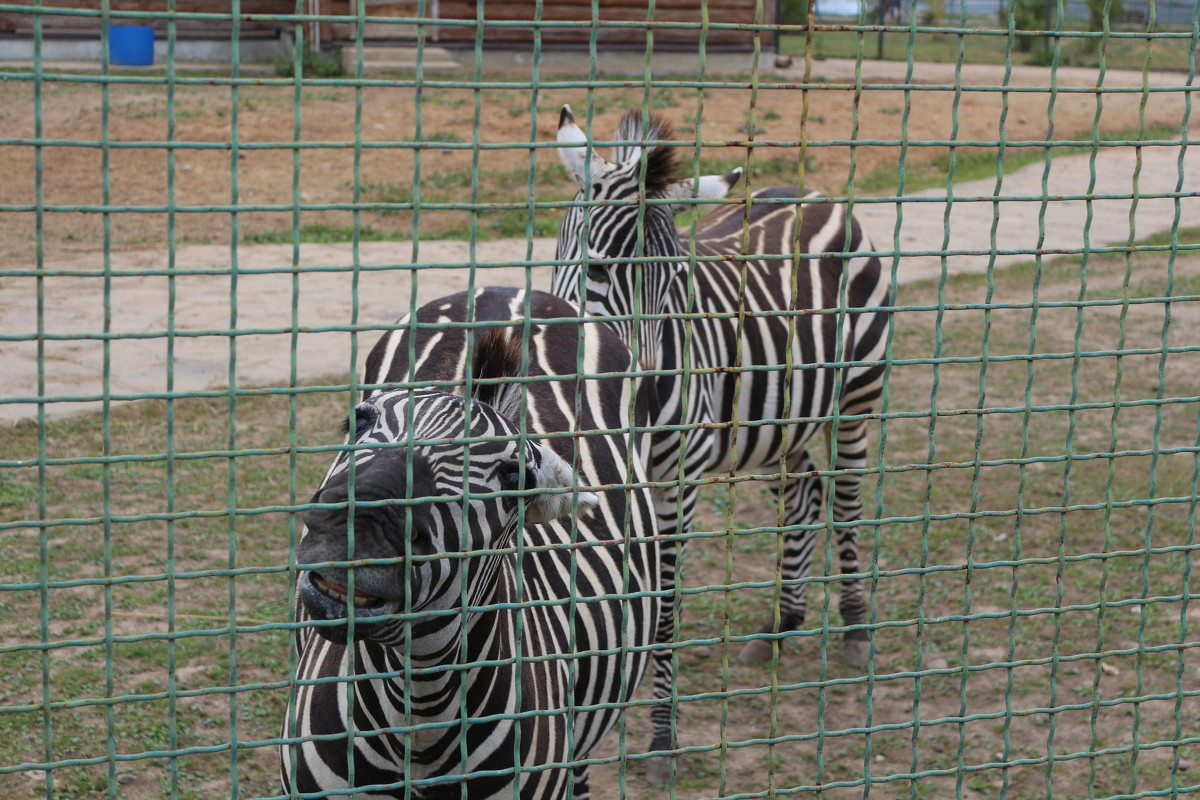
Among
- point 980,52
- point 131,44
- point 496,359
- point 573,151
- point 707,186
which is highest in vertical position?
point 980,52

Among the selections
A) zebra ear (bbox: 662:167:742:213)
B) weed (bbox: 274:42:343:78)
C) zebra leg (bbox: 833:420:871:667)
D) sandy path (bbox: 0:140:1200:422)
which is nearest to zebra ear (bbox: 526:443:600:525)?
zebra ear (bbox: 662:167:742:213)

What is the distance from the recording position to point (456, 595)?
2.54 meters

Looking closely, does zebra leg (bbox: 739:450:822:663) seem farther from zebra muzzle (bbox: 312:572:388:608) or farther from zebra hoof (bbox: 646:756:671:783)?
zebra muzzle (bbox: 312:572:388:608)

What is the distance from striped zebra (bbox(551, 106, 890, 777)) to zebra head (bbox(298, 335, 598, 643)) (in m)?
1.78

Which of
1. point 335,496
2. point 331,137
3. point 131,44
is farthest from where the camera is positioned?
point 131,44

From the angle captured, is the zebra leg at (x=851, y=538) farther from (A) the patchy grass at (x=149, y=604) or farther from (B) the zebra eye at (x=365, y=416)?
(B) the zebra eye at (x=365, y=416)

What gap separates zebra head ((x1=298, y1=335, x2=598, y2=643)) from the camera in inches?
89.8

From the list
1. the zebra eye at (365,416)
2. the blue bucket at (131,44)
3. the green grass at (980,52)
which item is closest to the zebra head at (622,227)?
the zebra eye at (365,416)

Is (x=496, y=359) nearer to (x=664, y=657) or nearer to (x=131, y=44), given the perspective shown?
(x=664, y=657)

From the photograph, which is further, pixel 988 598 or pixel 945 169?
pixel 945 169

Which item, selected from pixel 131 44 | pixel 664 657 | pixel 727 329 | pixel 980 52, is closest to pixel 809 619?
pixel 664 657

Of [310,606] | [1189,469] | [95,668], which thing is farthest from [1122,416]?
[310,606]

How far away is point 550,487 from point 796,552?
3826 mm

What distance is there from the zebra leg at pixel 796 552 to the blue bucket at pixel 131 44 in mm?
17554
